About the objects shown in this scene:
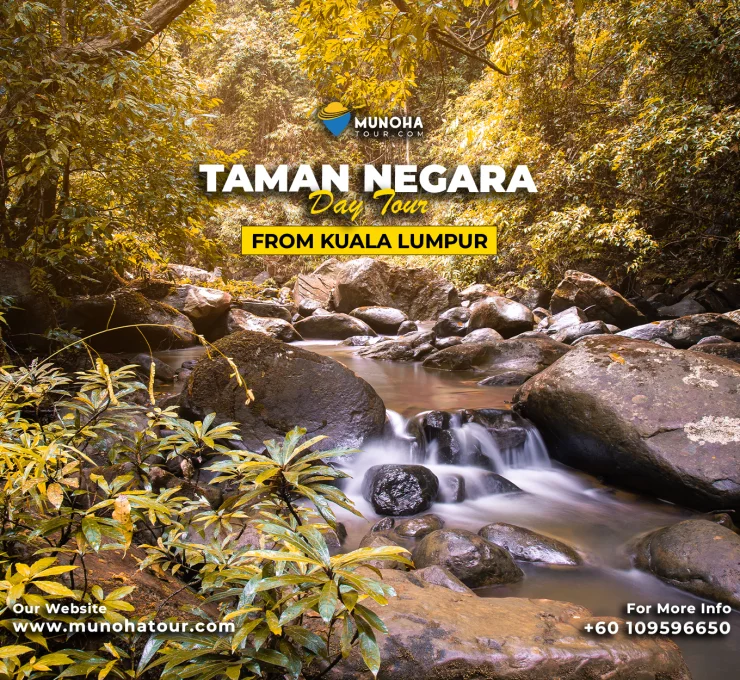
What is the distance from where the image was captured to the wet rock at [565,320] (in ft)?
28.3

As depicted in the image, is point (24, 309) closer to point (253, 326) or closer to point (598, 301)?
point (253, 326)

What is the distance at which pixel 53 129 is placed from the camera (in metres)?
3.02

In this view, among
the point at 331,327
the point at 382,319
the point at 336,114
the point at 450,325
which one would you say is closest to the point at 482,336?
the point at 450,325

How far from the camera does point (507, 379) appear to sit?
6211 mm

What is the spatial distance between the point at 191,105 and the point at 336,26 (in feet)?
4.67

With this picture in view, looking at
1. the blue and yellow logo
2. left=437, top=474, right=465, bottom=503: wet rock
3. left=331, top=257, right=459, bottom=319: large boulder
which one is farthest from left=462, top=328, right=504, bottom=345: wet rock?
left=437, top=474, right=465, bottom=503: wet rock

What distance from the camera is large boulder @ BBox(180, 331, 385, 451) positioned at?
382 centimetres

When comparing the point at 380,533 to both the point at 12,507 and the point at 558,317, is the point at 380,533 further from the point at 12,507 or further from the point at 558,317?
the point at 558,317

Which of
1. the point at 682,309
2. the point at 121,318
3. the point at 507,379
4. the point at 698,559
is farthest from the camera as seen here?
the point at 682,309

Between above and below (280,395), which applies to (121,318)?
above

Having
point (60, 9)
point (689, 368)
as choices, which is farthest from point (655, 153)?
point (60, 9)

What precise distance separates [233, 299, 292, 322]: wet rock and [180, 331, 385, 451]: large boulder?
538cm

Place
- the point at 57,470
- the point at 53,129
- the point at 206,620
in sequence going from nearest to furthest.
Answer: the point at 206,620
the point at 57,470
the point at 53,129

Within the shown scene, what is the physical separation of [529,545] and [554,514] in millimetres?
716
